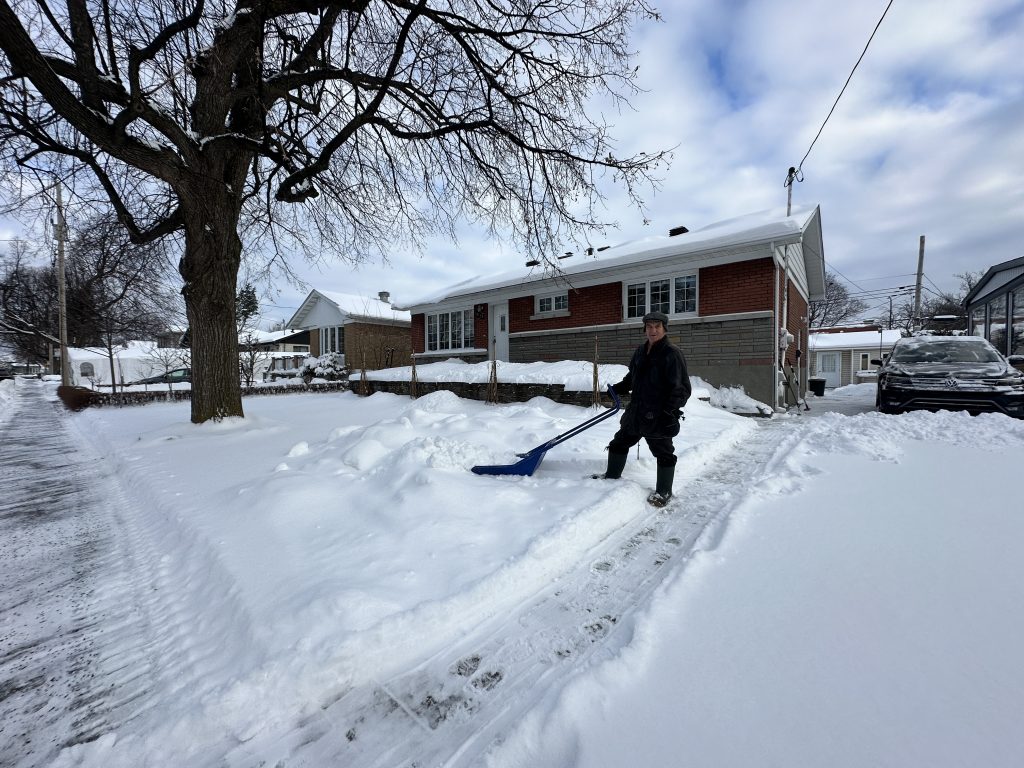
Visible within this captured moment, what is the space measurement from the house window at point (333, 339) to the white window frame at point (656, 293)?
62.4ft

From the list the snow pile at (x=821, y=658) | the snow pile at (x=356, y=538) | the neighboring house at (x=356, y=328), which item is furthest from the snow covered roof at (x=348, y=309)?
the snow pile at (x=821, y=658)

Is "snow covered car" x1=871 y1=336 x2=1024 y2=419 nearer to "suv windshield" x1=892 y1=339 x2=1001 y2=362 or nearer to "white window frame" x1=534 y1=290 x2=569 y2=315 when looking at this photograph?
"suv windshield" x1=892 y1=339 x2=1001 y2=362

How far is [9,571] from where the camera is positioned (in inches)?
113

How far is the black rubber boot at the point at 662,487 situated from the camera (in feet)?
12.2

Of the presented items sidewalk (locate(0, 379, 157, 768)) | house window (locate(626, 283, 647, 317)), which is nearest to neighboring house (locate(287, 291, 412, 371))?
house window (locate(626, 283, 647, 317))

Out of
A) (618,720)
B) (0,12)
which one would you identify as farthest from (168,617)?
(0,12)

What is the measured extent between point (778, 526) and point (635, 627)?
5.88 ft

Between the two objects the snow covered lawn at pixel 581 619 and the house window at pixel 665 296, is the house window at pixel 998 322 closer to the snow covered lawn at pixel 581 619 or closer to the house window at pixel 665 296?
the house window at pixel 665 296

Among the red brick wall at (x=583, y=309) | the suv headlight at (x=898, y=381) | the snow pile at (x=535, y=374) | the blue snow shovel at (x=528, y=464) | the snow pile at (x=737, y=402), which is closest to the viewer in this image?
the blue snow shovel at (x=528, y=464)

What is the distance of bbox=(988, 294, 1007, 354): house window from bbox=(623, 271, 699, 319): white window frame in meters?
10.8

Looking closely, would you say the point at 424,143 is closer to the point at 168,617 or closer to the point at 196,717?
the point at 168,617

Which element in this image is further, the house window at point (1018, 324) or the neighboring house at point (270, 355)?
the neighboring house at point (270, 355)

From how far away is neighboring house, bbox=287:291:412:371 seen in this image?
76.3 ft

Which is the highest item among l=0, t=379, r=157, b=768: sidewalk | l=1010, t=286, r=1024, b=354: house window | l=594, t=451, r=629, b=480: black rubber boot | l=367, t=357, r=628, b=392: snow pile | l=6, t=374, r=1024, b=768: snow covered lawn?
l=1010, t=286, r=1024, b=354: house window
